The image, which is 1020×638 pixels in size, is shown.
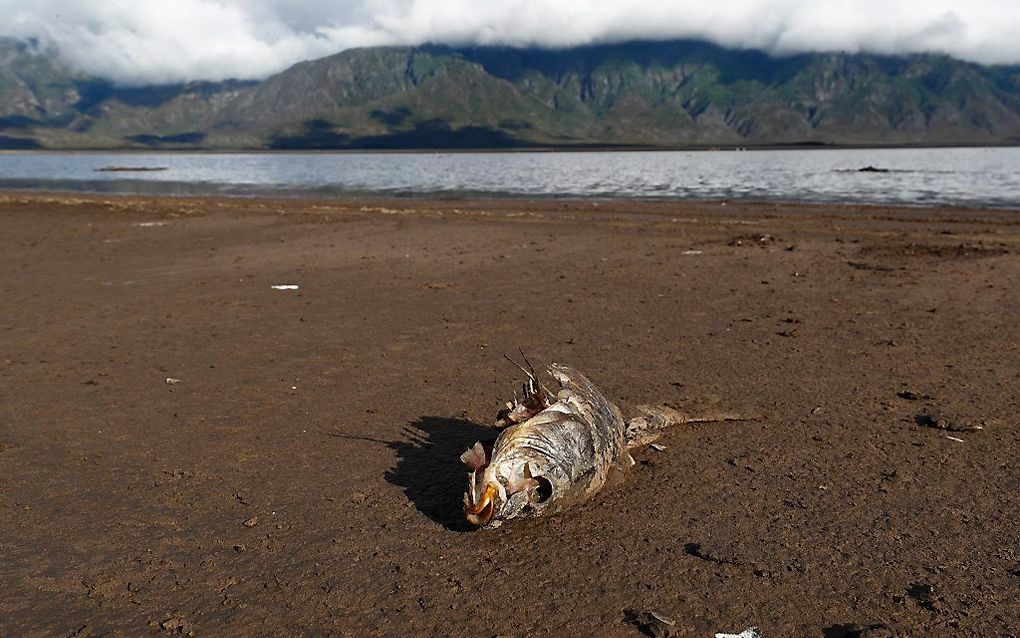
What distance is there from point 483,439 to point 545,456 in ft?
6.68

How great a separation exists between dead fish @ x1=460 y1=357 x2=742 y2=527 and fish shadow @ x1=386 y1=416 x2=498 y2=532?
498 mm

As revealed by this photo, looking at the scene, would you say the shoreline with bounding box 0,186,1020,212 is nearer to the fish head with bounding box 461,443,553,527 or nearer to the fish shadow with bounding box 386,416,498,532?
the fish shadow with bounding box 386,416,498,532

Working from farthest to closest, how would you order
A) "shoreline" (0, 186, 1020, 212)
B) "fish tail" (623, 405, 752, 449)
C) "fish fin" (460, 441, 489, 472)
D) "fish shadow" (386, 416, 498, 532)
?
"shoreline" (0, 186, 1020, 212), "fish tail" (623, 405, 752, 449), "fish shadow" (386, 416, 498, 532), "fish fin" (460, 441, 489, 472)

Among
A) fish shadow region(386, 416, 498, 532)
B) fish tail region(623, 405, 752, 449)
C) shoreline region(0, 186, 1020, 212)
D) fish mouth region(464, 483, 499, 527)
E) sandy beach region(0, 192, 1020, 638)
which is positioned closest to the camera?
sandy beach region(0, 192, 1020, 638)

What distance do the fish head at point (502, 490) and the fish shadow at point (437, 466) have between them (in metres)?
0.52

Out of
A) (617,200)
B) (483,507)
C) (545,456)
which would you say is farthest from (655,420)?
(617,200)

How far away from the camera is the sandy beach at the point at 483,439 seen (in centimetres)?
424

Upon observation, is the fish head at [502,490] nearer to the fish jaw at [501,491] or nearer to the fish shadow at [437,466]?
the fish jaw at [501,491]

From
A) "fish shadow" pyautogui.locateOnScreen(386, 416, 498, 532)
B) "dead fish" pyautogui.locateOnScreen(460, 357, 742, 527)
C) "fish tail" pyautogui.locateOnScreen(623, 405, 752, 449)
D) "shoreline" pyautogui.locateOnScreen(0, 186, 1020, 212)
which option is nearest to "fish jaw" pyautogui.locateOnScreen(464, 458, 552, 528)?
"dead fish" pyautogui.locateOnScreen(460, 357, 742, 527)

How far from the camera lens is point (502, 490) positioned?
4.49m

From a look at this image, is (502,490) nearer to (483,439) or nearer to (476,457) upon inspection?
(476,457)

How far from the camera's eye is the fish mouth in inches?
176

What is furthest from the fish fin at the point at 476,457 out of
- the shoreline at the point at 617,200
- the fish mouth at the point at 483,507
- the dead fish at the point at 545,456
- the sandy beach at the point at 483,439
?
A: the shoreline at the point at 617,200

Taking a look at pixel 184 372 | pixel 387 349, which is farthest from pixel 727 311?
pixel 184 372
